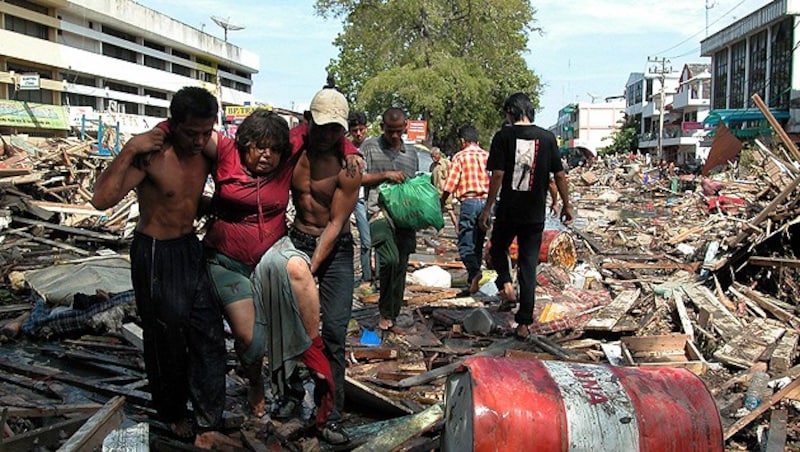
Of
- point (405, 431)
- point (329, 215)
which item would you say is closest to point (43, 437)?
point (405, 431)

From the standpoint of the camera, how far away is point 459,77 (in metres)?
39.9

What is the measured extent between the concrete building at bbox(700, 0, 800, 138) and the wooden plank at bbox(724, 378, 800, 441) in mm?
35599

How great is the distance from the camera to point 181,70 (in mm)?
70750

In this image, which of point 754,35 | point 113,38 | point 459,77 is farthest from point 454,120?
point 113,38

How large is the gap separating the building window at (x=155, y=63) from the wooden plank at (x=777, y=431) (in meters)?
65.7

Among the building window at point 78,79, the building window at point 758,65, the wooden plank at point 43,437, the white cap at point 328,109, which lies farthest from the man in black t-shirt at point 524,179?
the building window at point 78,79

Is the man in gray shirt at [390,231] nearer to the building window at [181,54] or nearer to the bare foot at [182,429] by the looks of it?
the bare foot at [182,429]

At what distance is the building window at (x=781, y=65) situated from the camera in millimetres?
41562

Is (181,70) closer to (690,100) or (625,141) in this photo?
(625,141)

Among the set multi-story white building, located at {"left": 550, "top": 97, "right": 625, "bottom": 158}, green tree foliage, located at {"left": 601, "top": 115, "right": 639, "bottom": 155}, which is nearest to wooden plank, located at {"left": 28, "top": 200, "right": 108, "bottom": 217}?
green tree foliage, located at {"left": 601, "top": 115, "right": 639, "bottom": 155}

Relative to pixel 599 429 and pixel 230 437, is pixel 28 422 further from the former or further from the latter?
pixel 599 429

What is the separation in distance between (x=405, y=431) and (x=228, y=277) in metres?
1.31

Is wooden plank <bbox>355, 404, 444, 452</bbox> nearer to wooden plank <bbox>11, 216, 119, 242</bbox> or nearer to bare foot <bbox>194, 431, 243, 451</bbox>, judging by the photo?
bare foot <bbox>194, 431, 243, 451</bbox>

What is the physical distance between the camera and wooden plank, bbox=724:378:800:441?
4.30 m
